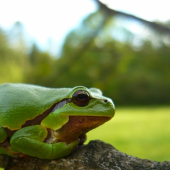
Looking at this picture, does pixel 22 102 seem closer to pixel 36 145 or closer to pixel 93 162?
pixel 36 145

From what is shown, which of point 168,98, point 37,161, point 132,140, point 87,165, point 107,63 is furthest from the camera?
point 168,98

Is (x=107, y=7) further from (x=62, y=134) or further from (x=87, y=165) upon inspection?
(x=87, y=165)

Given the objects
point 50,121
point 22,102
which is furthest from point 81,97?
point 22,102

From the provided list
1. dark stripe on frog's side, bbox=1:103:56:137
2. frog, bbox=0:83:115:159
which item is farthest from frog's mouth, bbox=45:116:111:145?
dark stripe on frog's side, bbox=1:103:56:137

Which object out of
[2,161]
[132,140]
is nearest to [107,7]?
[2,161]

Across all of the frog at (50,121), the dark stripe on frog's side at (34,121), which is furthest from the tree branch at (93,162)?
the dark stripe on frog's side at (34,121)

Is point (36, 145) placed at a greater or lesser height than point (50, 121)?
lesser

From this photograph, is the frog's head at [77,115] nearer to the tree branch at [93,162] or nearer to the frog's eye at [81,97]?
the frog's eye at [81,97]

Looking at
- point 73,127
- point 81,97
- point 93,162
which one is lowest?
point 93,162
